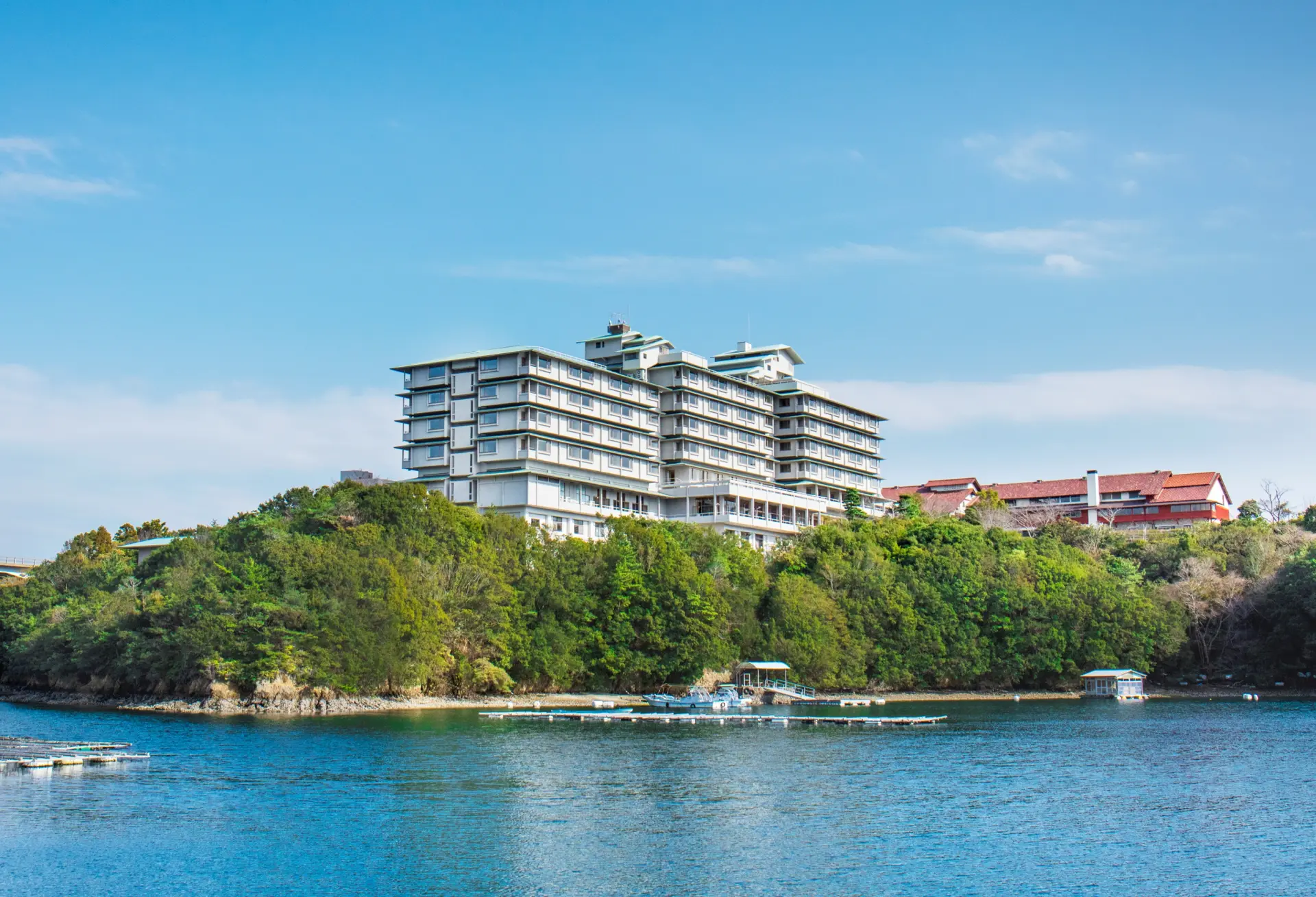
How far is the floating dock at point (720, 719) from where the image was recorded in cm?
7400

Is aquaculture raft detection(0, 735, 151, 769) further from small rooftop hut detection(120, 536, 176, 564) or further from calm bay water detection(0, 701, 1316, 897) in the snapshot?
small rooftop hut detection(120, 536, 176, 564)

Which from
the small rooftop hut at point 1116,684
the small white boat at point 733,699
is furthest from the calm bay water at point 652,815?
the small rooftop hut at point 1116,684

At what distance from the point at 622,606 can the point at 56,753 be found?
46.7 metres

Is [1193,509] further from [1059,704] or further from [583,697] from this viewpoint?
[583,697]

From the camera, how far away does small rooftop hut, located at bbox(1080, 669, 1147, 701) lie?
10078 cm

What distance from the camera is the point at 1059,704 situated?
9400 cm

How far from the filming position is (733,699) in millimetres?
85500

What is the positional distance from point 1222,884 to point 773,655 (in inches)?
2608

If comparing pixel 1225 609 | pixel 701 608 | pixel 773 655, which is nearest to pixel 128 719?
pixel 701 608

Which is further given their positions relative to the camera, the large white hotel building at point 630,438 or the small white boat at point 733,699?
the large white hotel building at point 630,438

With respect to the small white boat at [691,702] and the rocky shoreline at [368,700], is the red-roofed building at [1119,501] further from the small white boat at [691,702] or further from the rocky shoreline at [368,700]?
the small white boat at [691,702]

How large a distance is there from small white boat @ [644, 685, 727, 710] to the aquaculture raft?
129 feet

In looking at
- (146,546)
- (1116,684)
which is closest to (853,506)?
(1116,684)

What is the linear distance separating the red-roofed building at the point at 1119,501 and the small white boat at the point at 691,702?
70.5 m
